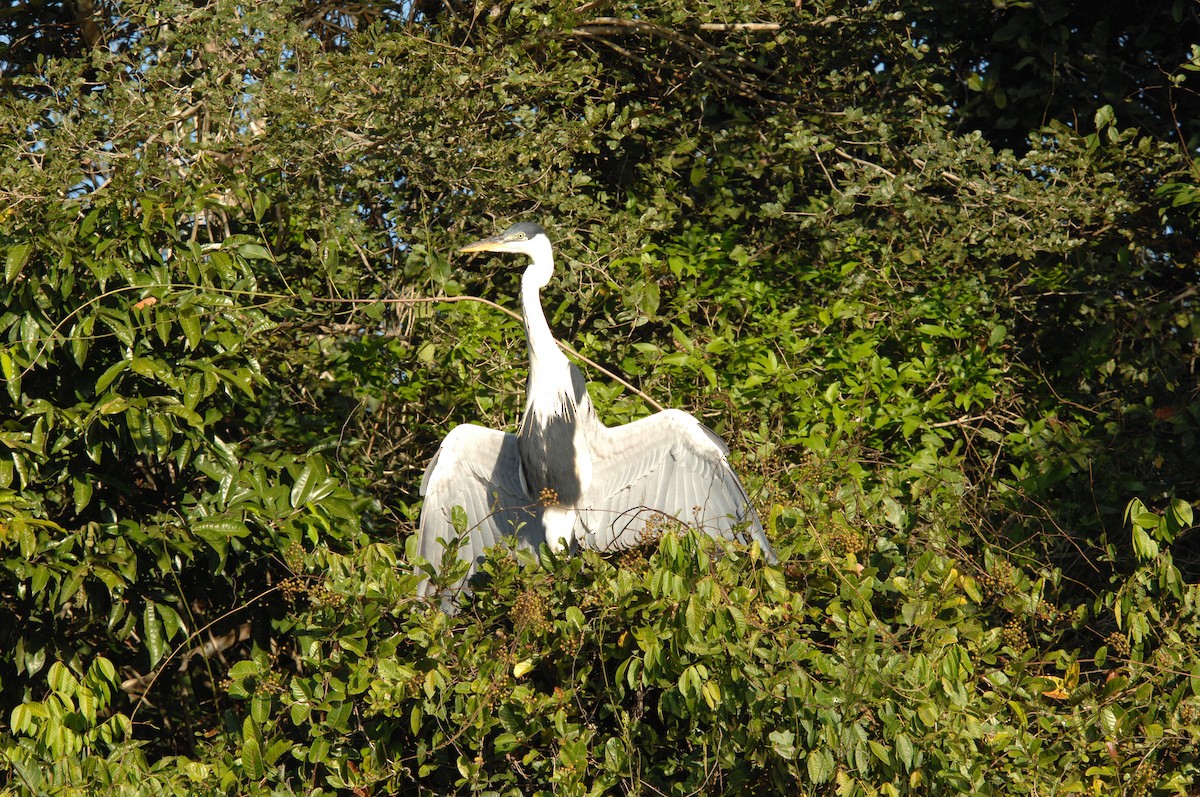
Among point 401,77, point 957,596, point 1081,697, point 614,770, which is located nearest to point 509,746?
point 614,770

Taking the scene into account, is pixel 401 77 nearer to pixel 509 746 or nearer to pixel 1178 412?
pixel 509 746

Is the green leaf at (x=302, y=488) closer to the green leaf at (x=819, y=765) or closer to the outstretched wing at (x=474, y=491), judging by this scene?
the outstretched wing at (x=474, y=491)

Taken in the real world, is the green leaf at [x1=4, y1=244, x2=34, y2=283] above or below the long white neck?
above

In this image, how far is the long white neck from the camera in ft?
11.2

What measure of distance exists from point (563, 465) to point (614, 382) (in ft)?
1.27

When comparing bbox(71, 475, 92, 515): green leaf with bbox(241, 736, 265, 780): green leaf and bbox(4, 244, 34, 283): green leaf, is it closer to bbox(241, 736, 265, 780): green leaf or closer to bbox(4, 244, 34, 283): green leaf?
bbox(4, 244, 34, 283): green leaf

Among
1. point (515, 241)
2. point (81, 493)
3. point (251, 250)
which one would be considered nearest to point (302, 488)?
point (81, 493)

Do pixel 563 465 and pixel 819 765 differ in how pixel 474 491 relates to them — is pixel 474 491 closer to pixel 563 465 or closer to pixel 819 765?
pixel 563 465

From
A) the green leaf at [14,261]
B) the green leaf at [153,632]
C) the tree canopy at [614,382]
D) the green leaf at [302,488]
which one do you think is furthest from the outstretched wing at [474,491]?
the green leaf at [14,261]

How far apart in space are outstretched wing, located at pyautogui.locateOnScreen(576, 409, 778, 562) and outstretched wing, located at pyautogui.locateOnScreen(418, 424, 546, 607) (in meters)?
0.23

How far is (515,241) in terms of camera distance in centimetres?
349

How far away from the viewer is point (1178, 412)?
3506 mm

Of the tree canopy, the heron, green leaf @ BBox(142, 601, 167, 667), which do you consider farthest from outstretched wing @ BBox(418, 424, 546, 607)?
green leaf @ BBox(142, 601, 167, 667)

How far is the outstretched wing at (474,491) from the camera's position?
3.40 metres
